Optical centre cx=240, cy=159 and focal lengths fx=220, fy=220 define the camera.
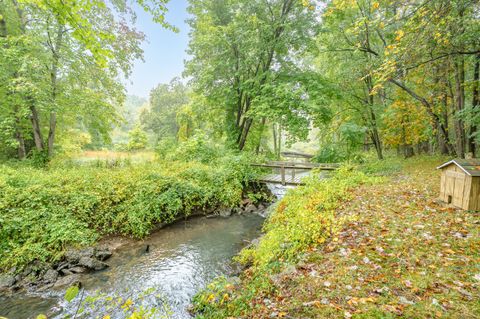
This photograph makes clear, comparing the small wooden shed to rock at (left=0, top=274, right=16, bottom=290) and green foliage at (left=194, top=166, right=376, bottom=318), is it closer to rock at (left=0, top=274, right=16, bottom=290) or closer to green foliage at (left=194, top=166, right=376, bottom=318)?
green foliage at (left=194, top=166, right=376, bottom=318)

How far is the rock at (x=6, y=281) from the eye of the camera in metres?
4.61

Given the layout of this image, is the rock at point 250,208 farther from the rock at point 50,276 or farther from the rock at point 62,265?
the rock at point 50,276

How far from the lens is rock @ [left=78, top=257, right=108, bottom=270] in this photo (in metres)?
5.29

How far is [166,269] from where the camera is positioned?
5.35 m

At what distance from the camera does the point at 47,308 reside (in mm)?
4109

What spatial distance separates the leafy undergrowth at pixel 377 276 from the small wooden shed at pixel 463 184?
0.25m

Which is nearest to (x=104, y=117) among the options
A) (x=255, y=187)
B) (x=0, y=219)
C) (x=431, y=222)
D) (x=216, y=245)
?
(x=0, y=219)

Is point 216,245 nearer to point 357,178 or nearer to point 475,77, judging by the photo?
point 357,178

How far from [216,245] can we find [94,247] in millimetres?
3260

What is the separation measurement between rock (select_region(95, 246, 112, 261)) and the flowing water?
0.13 metres

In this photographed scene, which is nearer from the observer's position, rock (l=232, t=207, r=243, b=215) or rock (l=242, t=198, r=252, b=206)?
rock (l=232, t=207, r=243, b=215)

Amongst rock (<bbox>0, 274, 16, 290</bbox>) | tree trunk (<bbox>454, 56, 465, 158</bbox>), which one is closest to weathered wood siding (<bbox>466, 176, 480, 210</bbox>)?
tree trunk (<bbox>454, 56, 465, 158</bbox>)

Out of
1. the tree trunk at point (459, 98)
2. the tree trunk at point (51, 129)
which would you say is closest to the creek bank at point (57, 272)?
the tree trunk at point (51, 129)

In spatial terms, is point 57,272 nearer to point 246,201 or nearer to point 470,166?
point 246,201
